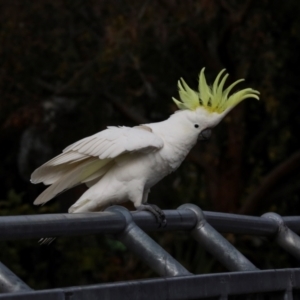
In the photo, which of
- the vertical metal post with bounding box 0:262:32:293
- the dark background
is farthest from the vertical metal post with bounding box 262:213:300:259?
the dark background

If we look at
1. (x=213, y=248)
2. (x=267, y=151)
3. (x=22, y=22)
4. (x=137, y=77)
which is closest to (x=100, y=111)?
(x=137, y=77)

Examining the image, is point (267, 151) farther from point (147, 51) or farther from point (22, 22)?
point (22, 22)

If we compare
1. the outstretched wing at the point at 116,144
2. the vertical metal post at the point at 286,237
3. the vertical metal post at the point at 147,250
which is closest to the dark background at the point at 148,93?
the outstretched wing at the point at 116,144

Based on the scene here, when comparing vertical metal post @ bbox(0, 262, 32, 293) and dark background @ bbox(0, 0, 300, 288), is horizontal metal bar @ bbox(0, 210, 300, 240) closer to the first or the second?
vertical metal post @ bbox(0, 262, 32, 293)

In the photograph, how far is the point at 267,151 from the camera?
9.10 meters

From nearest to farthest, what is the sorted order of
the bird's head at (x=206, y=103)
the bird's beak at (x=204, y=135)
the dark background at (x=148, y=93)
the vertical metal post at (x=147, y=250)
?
the vertical metal post at (x=147, y=250), the bird's head at (x=206, y=103), the bird's beak at (x=204, y=135), the dark background at (x=148, y=93)

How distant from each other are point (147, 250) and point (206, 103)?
143 centimetres

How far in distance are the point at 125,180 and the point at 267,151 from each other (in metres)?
6.05

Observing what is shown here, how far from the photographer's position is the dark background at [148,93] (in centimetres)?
754

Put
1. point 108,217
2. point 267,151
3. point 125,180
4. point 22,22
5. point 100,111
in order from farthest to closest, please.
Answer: point 267,151, point 100,111, point 22,22, point 125,180, point 108,217

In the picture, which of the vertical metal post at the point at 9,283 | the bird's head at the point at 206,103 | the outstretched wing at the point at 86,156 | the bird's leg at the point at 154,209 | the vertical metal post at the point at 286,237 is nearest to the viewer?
the vertical metal post at the point at 9,283

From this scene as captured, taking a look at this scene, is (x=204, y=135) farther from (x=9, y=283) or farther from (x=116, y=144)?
(x=9, y=283)

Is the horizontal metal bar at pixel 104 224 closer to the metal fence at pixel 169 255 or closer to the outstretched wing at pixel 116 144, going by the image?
the metal fence at pixel 169 255

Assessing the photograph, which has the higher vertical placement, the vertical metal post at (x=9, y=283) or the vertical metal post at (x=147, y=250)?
the vertical metal post at (x=9, y=283)
